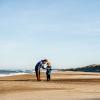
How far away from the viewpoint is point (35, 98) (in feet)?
51.7

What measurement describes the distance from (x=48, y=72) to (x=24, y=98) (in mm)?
16010

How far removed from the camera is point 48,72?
3184cm

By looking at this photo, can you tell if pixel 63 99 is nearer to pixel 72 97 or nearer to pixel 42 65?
pixel 72 97

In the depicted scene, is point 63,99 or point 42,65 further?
point 42,65

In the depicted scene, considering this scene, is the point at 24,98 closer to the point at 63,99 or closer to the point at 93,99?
the point at 63,99

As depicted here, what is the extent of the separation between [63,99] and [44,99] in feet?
2.41

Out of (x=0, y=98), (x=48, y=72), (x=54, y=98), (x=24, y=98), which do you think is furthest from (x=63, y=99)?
(x=48, y=72)

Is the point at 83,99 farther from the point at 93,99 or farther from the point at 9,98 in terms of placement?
the point at 9,98

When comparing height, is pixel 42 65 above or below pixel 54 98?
above

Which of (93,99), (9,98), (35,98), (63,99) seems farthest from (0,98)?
(93,99)

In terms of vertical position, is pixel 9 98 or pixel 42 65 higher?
pixel 42 65

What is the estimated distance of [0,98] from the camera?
52.7 feet

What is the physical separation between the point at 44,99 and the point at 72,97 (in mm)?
1289

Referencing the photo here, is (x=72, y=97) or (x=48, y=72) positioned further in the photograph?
(x=48, y=72)
